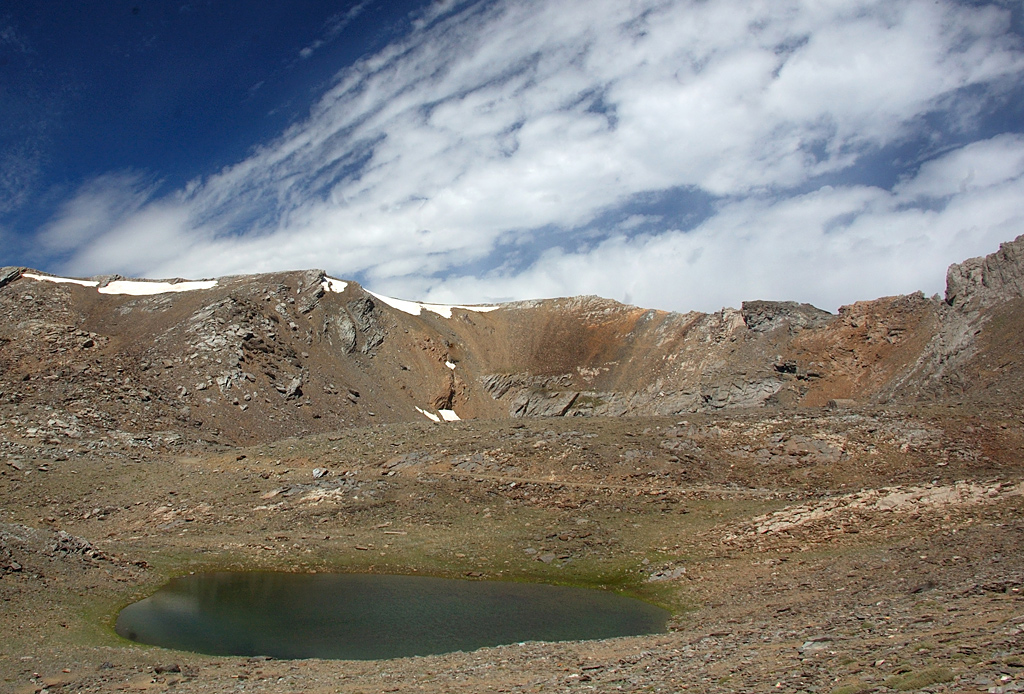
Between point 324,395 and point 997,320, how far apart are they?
210 ft

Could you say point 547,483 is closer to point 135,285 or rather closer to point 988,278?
point 988,278

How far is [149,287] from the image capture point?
87812mm

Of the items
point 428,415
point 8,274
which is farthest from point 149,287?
point 428,415

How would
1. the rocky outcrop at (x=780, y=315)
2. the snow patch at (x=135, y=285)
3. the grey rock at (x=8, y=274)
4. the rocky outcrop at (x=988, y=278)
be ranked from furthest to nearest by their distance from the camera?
1. the snow patch at (x=135, y=285)
2. the grey rock at (x=8, y=274)
3. the rocky outcrop at (x=780, y=315)
4. the rocky outcrop at (x=988, y=278)

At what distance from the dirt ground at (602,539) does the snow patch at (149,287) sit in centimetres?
4303

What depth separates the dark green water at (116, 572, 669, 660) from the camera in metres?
21.5

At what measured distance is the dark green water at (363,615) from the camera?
70.6 ft

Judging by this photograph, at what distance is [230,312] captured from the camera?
75125mm

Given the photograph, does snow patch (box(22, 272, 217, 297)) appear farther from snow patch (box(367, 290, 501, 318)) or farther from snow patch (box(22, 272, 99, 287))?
snow patch (box(367, 290, 501, 318))

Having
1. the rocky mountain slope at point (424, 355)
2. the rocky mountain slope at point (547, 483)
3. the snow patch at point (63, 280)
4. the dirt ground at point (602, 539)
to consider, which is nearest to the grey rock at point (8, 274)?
the rocky mountain slope at point (424, 355)

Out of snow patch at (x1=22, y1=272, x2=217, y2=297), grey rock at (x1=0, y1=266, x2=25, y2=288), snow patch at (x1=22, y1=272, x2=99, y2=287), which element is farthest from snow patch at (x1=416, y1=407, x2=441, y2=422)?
grey rock at (x1=0, y1=266, x2=25, y2=288)

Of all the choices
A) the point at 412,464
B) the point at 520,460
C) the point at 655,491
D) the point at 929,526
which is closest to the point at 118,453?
the point at 412,464

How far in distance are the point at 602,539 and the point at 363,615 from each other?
1286 centimetres

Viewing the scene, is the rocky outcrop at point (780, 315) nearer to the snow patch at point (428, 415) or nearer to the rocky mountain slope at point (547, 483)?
the rocky mountain slope at point (547, 483)
